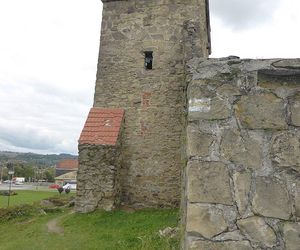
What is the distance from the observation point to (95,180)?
9500 millimetres

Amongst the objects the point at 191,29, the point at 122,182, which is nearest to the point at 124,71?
the point at 191,29

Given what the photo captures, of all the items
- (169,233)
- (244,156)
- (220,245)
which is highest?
(244,156)

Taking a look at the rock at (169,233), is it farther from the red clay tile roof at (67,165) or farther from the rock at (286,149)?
the red clay tile roof at (67,165)

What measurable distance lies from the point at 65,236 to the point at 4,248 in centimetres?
123

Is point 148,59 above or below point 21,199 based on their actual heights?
above

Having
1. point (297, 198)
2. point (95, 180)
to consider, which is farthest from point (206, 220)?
point (95, 180)

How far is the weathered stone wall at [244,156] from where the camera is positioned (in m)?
2.36

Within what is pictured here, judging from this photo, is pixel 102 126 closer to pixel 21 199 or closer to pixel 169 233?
pixel 169 233

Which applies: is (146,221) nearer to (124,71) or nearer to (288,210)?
(124,71)

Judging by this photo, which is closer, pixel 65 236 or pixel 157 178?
pixel 65 236

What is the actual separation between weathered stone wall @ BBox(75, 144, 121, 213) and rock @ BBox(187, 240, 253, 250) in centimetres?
725

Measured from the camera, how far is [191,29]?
1072cm

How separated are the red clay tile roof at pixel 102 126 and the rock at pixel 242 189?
7592 millimetres

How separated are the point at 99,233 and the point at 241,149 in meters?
6.14
